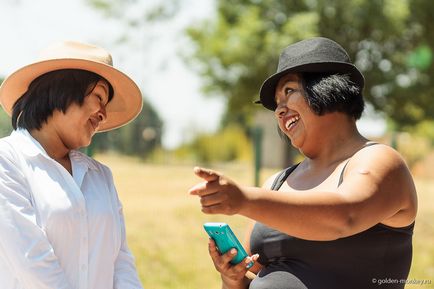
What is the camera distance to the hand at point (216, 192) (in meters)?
2.02

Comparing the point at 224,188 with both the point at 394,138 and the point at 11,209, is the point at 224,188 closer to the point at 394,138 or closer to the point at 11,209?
the point at 11,209

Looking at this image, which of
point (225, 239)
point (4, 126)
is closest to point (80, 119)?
point (225, 239)

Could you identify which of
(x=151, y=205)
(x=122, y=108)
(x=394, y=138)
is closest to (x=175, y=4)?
(x=394, y=138)

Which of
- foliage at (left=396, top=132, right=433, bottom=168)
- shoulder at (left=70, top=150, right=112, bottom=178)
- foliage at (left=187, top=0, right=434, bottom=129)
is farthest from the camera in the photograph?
foliage at (left=396, top=132, right=433, bottom=168)

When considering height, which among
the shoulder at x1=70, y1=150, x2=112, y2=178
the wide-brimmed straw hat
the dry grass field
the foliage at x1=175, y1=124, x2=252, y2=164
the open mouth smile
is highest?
the wide-brimmed straw hat

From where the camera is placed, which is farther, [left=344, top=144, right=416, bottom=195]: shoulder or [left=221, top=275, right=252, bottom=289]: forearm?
[left=221, top=275, right=252, bottom=289]: forearm

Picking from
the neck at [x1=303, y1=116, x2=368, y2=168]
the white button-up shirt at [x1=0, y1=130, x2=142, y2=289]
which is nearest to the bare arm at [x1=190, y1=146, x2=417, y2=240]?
the neck at [x1=303, y1=116, x2=368, y2=168]

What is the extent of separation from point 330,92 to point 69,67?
112 centimetres

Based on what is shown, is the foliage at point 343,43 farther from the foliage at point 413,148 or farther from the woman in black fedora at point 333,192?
the woman in black fedora at point 333,192

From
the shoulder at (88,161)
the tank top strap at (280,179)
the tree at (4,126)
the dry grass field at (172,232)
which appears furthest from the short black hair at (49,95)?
the tree at (4,126)

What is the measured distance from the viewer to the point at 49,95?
287 centimetres

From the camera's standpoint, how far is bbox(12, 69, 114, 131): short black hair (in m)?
2.84

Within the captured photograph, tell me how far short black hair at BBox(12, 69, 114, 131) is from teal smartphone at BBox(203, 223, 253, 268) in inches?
30.1

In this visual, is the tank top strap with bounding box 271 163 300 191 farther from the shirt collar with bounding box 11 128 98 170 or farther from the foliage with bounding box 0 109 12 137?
the foliage with bounding box 0 109 12 137
